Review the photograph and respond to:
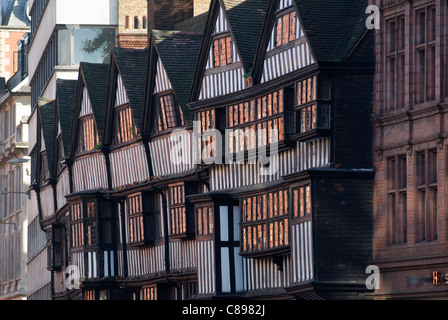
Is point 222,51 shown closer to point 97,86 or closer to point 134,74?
point 134,74

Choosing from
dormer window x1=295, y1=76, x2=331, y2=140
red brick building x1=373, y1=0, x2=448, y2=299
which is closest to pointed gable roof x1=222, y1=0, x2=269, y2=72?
dormer window x1=295, y1=76, x2=331, y2=140

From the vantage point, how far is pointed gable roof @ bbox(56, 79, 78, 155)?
56094 millimetres

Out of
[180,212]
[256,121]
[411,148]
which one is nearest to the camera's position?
[411,148]

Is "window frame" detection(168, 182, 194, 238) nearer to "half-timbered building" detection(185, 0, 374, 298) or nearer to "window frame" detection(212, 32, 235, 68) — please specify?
"half-timbered building" detection(185, 0, 374, 298)

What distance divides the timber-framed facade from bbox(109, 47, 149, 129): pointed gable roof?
0.05 m

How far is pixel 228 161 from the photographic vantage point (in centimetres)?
4228

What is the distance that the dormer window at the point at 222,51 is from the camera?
42656 mm

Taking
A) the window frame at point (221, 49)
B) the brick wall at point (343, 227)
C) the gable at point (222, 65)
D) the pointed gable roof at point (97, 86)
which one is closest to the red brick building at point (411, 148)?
the brick wall at point (343, 227)

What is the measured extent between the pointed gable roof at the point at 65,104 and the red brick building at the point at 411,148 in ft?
70.0

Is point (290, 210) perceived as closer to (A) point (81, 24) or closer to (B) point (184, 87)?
(B) point (184, 87)

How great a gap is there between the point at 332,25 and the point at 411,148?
458 centimetres

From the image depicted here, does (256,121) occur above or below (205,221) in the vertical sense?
above

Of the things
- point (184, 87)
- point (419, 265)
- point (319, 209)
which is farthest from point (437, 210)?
point (184, 87)

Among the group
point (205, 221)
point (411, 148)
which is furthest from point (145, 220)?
point (411, 148)
